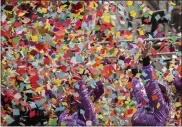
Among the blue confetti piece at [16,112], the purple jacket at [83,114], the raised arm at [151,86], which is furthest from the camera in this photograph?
the blue confetti piece at [16,112]

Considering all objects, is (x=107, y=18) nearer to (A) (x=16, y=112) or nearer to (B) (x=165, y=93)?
(B) (x=165, y=93)

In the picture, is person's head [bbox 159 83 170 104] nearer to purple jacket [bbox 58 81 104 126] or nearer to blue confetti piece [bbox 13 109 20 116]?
purple jacket [bbox 58 81 104 126]

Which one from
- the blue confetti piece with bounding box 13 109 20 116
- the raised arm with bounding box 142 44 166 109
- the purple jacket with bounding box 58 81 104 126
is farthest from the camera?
the blue confetti piece with bounding box 13 109 20 116

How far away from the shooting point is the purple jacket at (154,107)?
4051 mm

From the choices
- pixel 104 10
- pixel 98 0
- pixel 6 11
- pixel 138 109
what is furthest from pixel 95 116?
pixel 98 0

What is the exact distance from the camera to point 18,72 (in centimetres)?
443

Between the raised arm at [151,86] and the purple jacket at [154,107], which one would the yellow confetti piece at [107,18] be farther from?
the purple jacket at [154,107]

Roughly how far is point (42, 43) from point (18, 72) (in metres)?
0.35

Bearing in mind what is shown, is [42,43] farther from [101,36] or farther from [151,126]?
[151,126]

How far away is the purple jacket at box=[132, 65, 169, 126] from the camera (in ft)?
13.3

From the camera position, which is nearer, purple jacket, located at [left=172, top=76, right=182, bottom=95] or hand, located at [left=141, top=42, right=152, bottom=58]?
hand, located at [left=141, top=42, right=152, bottom=58]

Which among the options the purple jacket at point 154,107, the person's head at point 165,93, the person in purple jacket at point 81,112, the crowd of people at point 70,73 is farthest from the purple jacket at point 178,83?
the person in purple jacket at point 81,112

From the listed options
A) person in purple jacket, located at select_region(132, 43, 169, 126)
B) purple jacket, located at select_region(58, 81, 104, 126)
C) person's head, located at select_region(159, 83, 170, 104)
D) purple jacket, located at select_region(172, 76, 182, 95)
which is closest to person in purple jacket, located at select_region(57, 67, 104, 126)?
purple jacket, located at select_region(58, 81, 104, 126)

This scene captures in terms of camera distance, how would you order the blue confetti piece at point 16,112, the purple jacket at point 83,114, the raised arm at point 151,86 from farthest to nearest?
the blue confetti piece at point 16,112 < the purple jacket at point 83,114 < the raised arm at point 151,86
